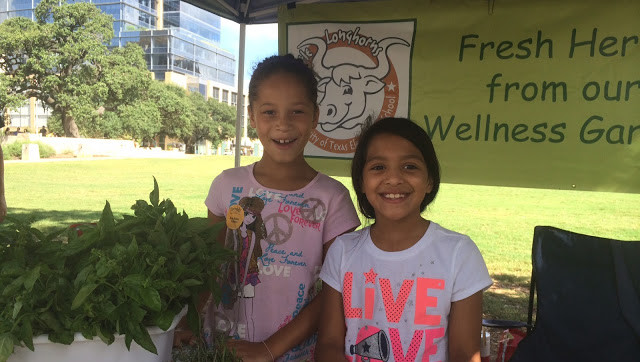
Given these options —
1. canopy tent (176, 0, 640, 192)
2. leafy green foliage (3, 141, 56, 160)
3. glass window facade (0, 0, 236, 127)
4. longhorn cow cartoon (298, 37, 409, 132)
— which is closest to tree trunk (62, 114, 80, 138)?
leafy green foliage (3, 141, 56, 160)

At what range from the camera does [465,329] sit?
1.36 metres

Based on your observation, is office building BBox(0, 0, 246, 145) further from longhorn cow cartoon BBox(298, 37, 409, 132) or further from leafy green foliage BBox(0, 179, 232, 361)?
leafy green foliage BBox(0, 179, 232, 361)

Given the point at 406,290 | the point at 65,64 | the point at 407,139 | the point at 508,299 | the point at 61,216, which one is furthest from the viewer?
the point at 65,64

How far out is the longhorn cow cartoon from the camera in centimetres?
305

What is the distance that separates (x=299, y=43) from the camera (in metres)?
3.12

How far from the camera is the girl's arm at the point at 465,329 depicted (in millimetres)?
1340

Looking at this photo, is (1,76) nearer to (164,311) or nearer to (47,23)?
(47,23)

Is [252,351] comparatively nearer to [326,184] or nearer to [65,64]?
[326,184]

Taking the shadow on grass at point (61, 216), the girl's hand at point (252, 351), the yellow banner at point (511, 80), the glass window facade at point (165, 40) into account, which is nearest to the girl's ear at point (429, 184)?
the girl's hand at point (252, 351)

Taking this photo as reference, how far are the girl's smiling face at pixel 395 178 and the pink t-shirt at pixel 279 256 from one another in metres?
0.15

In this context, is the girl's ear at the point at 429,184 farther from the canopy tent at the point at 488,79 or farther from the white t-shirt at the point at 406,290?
the canopy tent at the point at 488,79

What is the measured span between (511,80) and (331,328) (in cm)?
197

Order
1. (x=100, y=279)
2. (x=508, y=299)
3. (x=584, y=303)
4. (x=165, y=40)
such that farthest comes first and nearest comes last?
(x=165, y=40) → (x=508, y=299) → (x=584, y=303) → (x=100, y=279)

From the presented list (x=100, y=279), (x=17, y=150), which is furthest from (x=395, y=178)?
(x=17, y=150)
